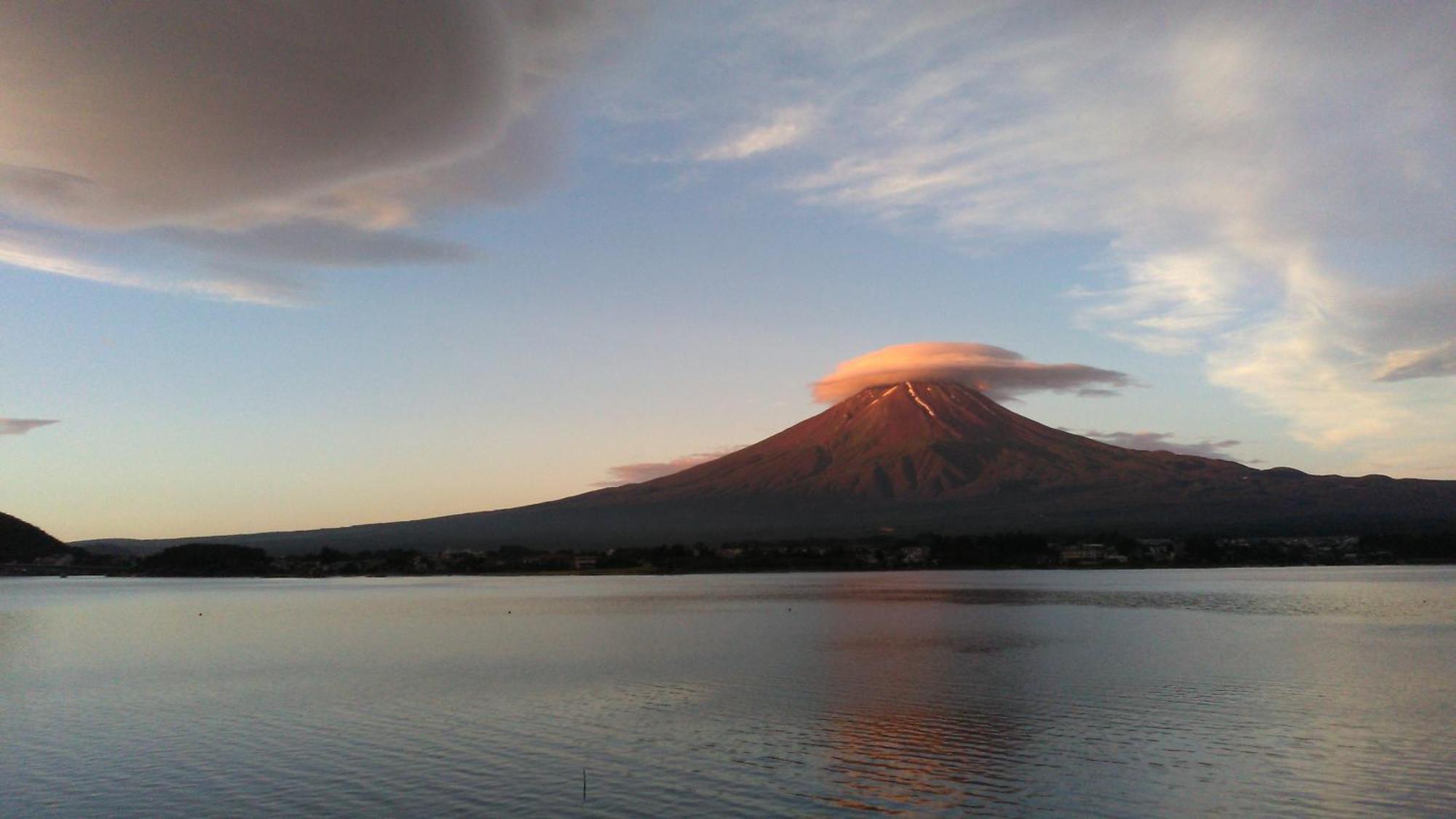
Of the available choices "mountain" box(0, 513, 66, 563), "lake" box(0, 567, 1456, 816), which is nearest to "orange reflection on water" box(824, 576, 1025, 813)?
"lake" box(0, 567, 1456, 816)

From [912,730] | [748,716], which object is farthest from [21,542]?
[912,730]

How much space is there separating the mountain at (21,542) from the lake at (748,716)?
6033 inches

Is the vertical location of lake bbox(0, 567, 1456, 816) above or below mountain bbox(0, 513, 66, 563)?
below

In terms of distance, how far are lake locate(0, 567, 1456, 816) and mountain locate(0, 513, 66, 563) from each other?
153 metres

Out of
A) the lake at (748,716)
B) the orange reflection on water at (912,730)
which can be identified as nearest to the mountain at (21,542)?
the lake at (748,716)

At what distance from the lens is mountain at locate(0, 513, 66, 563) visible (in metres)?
183

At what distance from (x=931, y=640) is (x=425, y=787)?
2935cm

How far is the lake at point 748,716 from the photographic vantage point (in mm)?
18094

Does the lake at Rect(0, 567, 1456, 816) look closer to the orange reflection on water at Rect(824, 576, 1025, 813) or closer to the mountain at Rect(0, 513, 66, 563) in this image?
the orange reflection on water at Rect(824, 576, 1025, 813)

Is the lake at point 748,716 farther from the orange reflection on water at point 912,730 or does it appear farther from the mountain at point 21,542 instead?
the mountain at point 21,542

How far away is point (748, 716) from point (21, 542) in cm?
20396

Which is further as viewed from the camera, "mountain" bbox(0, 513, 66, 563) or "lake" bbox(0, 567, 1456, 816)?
"mountain" bbox(0, 513, 66, 563)

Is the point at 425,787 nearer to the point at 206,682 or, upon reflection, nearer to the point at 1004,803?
the point at 1004,803

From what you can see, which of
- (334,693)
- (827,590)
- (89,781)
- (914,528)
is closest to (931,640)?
(334,693)
